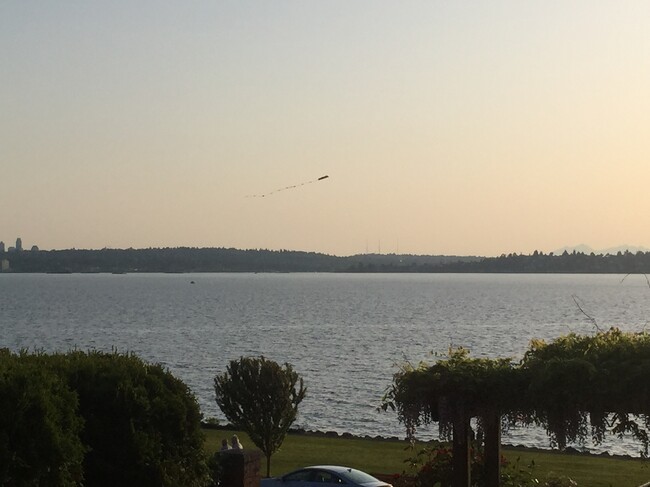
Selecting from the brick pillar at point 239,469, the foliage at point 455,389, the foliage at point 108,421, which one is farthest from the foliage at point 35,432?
the foliage at point 455,389

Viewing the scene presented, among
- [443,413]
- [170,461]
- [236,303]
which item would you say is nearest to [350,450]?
[443,413]

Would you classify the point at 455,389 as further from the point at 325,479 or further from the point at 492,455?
the point at 325,479

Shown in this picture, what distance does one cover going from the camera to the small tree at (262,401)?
31.9 metres

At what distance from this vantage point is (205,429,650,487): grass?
30359 millimetres

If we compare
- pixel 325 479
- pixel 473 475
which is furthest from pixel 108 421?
pixel 325 479

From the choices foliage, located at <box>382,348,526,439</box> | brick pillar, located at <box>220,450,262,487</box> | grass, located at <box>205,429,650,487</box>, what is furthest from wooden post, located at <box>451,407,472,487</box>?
grass, located at <box>205,429,650,487</box>

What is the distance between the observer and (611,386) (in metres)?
16.6

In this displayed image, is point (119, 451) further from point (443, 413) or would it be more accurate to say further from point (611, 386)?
point (611, 386)

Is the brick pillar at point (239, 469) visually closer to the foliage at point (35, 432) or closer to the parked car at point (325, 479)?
the foliage at point (35, 432)

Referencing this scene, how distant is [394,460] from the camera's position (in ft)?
110

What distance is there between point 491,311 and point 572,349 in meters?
154

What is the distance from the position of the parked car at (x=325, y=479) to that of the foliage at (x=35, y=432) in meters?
11.4

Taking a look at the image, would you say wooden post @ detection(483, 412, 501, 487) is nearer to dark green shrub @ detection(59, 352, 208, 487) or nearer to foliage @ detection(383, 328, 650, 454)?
foliage @ detection(383, 328, 650, 454)

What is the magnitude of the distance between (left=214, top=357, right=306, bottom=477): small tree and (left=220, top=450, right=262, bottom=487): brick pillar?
18.4 m
